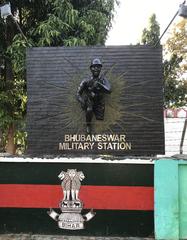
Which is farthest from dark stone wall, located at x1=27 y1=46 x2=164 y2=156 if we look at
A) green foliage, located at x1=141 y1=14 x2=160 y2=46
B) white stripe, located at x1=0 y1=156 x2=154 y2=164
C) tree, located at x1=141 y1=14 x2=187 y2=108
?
green foliage, located at x1=141 y1=14 x2=160 y2=46

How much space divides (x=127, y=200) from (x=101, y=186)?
417 mm

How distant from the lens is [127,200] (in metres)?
6.23

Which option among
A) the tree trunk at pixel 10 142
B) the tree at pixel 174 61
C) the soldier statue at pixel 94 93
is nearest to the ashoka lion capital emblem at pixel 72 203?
the soldier statue at pixel 94 93

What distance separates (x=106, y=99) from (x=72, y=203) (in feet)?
5.56

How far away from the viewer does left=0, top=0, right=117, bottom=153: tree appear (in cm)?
1065

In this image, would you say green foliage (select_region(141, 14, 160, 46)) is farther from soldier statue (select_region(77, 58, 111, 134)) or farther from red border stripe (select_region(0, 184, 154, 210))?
red border stripe (select_region(0, 184, 154, 210))

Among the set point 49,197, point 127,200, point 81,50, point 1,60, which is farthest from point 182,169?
point 1,60

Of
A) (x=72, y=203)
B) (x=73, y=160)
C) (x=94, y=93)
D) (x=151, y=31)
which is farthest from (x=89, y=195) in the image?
(x=151, y=31)

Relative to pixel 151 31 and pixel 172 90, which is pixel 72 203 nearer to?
pixel 172 90

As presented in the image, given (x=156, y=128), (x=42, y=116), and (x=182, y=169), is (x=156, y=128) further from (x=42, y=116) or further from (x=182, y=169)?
(x=42, y=116)

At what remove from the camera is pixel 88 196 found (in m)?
6.29

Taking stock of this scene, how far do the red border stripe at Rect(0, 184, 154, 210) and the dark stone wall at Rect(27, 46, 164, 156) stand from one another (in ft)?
2.31

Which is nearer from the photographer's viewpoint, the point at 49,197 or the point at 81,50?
the point at 49,197

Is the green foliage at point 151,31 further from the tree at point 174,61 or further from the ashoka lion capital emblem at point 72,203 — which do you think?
the ashoka lion capital emblem at point 72,203
